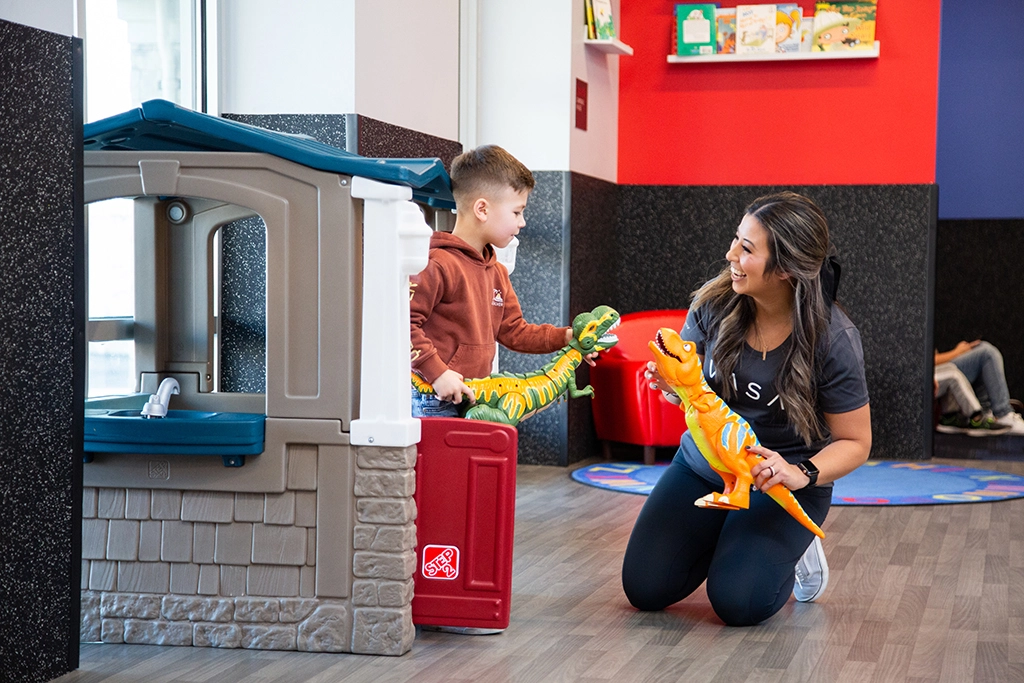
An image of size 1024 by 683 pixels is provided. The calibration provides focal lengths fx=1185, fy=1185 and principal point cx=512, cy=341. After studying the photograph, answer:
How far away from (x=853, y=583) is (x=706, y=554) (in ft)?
1.59

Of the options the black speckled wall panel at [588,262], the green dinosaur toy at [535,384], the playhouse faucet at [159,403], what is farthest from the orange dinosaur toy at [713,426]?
the black speckled wall panel at [588,262]

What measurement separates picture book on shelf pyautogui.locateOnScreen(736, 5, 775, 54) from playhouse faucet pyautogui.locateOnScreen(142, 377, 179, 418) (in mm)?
3708

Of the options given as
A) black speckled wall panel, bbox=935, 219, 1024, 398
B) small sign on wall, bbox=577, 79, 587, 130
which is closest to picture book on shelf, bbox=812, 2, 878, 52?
small sign on wall, bbox=577, 79, 587, 130

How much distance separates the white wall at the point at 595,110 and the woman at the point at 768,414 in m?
2.42

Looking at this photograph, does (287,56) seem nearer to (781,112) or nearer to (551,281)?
(551,281)

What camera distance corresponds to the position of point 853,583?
3039mm

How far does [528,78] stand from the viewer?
500 centimetres

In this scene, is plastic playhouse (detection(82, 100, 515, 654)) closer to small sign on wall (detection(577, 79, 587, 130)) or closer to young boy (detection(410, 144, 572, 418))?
young boy (detection(410, 144, 572, 418))

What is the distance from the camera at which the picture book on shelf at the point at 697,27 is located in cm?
547

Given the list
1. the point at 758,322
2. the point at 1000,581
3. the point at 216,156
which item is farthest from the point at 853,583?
the point at 216,156

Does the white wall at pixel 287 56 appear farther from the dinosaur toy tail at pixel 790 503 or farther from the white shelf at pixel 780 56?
the white shelf at pixel 780 56

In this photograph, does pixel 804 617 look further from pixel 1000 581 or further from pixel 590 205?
pixel 590 205

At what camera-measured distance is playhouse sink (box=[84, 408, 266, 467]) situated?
2299mm

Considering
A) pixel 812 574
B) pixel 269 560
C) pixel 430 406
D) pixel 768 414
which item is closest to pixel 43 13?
pixel 430 406
